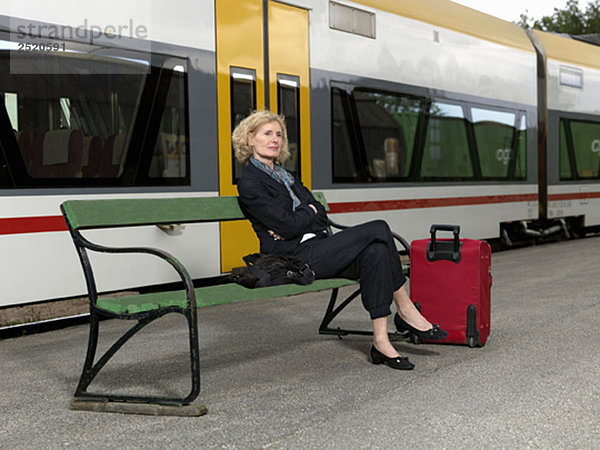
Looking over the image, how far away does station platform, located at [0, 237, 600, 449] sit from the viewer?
3084mm

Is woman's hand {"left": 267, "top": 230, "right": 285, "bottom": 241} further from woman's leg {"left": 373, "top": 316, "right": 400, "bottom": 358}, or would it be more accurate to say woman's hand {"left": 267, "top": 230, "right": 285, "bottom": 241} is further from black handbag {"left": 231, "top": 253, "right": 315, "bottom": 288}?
woman's leg {"left": 373, "top": 316, "right": 400, "bottom": 358}

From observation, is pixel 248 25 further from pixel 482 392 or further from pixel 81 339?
pixel 482 392

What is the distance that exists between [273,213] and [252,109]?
276 centimetres

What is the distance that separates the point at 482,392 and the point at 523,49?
816cm

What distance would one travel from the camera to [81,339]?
5.14 metres

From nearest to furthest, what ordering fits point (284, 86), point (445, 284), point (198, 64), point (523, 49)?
point (445, 284), point (198, 64), point (284, 86), point (523, 49)

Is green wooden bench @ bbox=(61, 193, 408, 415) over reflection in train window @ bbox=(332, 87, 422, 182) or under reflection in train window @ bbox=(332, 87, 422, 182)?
under

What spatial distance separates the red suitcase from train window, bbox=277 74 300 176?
9.30 feet

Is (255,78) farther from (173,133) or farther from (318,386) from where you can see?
(318,386)

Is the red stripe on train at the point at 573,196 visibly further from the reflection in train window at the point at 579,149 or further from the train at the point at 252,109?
the reflection in train window at the point at 579,149

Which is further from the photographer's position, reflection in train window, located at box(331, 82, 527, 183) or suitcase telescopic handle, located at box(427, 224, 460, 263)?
reflection in train window, located at box(331, 82, 527, 183)

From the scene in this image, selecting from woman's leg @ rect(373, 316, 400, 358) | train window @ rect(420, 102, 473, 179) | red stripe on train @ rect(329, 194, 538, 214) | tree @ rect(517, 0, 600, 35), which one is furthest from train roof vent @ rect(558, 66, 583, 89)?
tree @ rect(517, 0, 600, 35)

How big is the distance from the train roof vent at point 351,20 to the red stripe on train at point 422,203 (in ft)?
5.75

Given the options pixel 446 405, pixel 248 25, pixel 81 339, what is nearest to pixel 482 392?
pixel 446 405
